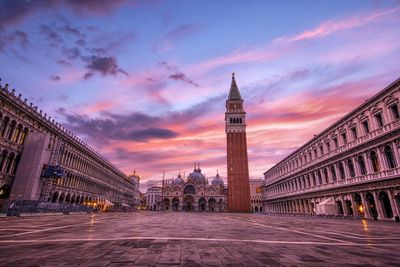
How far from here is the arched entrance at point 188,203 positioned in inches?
4373

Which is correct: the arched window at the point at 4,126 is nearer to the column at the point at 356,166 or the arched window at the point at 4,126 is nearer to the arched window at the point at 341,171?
the column at the point at 356,166

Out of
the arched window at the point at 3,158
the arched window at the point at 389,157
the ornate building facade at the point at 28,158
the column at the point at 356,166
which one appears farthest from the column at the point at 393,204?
the arched window at the point at 3,158

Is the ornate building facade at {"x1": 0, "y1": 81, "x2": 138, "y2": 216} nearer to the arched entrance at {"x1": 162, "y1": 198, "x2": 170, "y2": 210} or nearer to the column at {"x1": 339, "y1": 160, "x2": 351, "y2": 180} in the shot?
the column at {"x1": 339, "y1": 160, "x2": 351, "y2": 180}

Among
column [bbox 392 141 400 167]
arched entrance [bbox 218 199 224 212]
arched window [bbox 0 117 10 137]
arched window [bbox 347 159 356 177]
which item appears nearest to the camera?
column [bbox 392 141 400 167]

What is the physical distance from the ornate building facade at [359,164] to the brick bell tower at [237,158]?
30.8m

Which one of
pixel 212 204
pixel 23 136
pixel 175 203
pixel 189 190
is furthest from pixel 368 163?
pixel 175 203

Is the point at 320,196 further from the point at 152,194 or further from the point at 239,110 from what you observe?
the point at 152,194

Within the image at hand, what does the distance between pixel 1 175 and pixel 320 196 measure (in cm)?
4665

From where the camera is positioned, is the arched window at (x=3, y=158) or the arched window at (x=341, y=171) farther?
the arched window at (x=341, y=171)

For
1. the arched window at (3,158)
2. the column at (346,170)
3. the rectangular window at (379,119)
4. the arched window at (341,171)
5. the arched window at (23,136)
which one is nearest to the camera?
the rectangular window at (379,119)

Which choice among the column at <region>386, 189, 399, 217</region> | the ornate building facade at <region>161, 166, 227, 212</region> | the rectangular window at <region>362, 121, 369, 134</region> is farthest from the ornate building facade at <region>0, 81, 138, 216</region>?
the ornate building facade at <region>161, 166, 227, 212</region>

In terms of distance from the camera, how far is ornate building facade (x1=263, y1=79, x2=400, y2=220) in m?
24.1

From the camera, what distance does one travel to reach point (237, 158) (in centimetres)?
8062

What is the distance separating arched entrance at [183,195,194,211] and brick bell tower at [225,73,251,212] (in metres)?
37.2
